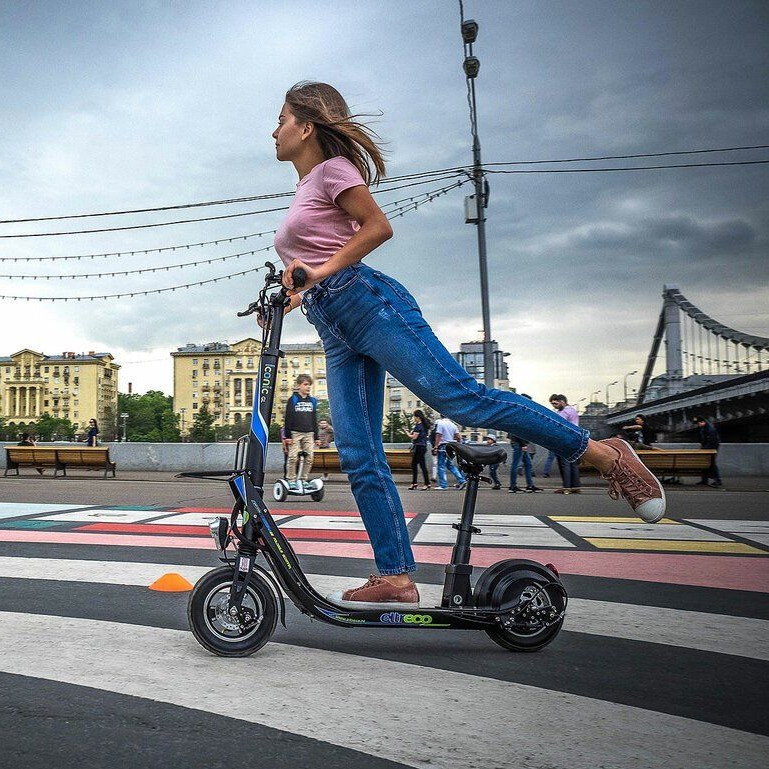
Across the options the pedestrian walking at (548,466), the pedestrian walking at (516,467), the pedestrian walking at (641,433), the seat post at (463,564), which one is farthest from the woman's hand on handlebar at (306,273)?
the pedestrian walking at (548,466)

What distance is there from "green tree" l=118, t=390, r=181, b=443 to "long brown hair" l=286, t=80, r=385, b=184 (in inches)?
5508

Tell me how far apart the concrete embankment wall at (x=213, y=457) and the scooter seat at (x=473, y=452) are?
1754 centimetres

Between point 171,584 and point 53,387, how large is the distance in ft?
591

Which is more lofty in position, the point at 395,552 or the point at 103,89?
the point at 103,89

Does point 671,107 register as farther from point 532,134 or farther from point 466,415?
point 466,415

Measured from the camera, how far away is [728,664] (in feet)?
8.41

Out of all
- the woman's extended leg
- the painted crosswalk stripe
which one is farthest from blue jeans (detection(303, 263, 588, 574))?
the painted crosswalk stripe

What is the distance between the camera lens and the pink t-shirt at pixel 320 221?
288 centimetres

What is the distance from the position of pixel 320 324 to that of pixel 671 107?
3033 centimetres

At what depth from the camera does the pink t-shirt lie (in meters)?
2.88

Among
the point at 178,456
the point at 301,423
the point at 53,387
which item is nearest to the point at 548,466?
the point at 301,423

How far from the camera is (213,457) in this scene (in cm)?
2178

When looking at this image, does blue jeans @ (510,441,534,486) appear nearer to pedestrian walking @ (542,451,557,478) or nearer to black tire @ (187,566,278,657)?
pedestrian walking @ (542,451,557,478)

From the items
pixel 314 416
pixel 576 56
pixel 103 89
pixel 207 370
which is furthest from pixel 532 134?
pixel 207 370
